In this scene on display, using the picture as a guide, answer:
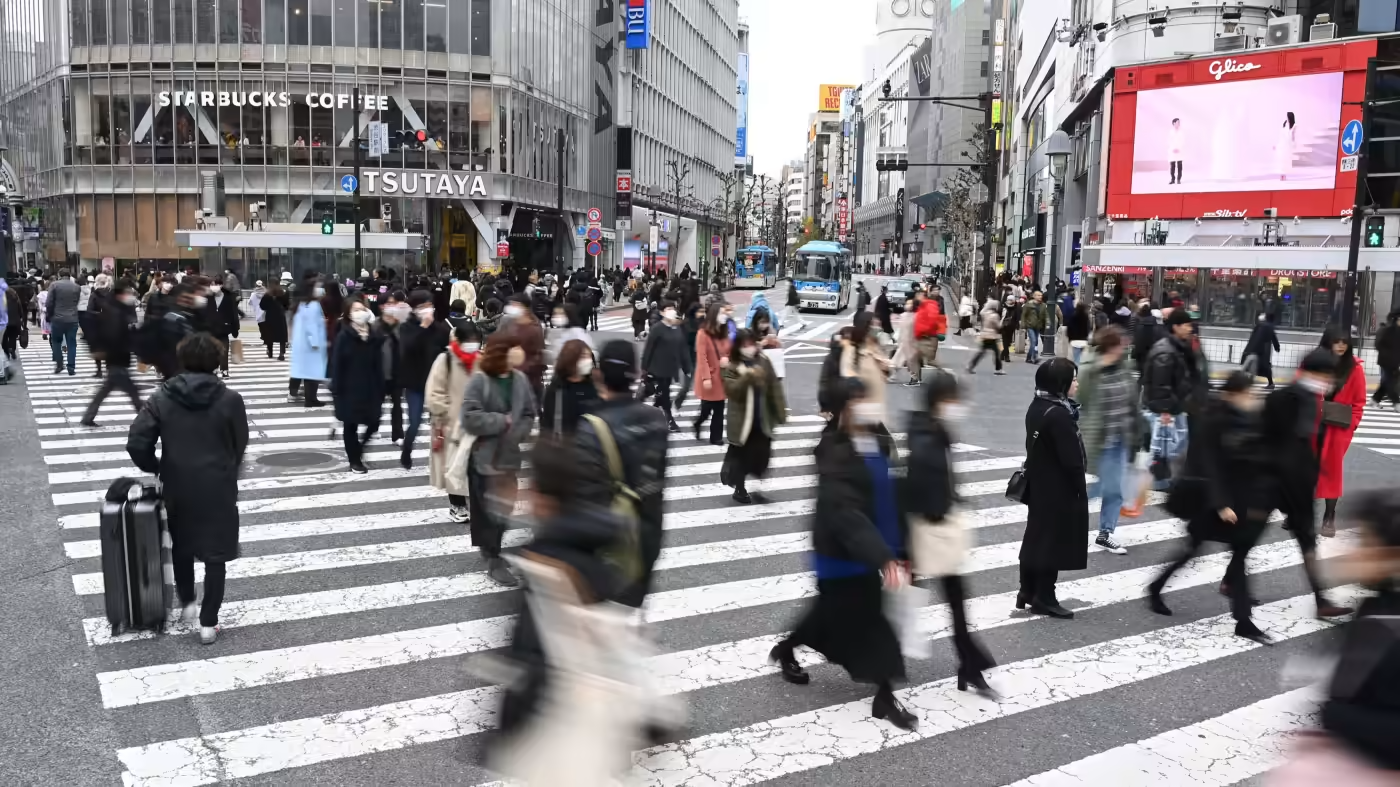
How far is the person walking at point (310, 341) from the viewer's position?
1449 cm

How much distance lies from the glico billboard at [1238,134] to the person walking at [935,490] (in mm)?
31852

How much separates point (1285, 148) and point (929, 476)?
3373cm

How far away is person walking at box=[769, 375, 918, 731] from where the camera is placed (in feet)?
16.2

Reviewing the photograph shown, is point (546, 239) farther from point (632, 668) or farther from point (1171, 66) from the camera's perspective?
point (632, 668)

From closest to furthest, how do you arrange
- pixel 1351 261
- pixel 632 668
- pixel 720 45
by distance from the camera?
1. pixel 632 668
2. pixel 1351 261
3. pixel 720 45

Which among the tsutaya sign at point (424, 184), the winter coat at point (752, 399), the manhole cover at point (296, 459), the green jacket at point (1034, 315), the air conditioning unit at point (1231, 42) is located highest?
the air conditioning unit at point (1231, 42)

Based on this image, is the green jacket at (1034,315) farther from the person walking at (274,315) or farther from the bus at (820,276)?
the bus at (820,276)

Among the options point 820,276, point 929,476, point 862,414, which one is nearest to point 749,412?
point 929,476

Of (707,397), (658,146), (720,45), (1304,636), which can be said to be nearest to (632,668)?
(1304,636)

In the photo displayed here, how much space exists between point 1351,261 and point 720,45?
284 ft

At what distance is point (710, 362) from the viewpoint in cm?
1238

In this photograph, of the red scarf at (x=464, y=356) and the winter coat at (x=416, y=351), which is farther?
the winter coat at (x=416, y=351)

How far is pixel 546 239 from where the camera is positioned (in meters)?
57.0

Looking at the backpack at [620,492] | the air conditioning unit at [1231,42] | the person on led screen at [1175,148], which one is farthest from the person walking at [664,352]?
the air conditioning unit at [1231,42]
